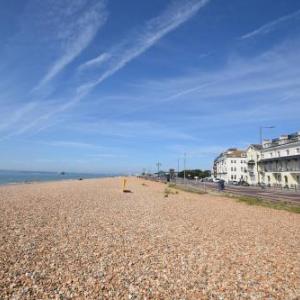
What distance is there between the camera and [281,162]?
2869 inches

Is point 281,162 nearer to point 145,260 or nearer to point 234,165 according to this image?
point 234,165

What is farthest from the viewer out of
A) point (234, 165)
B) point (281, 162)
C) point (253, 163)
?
point (234, 165)

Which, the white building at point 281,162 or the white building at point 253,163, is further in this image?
the white building at point 253,163

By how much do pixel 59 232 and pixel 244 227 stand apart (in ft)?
27.0

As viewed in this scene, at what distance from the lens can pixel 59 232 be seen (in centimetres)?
1235

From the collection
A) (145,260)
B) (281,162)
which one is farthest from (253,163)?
(145,260)

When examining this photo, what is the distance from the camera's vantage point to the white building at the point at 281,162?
67000 millimetres

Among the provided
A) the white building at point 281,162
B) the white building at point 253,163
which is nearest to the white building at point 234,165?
the white building at point 253,163

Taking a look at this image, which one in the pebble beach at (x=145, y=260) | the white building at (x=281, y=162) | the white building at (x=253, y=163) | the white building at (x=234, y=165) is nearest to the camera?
the pebble beach at (x=145, y=260)

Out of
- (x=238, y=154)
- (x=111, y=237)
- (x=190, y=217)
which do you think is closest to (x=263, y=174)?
(x=238, y=154)

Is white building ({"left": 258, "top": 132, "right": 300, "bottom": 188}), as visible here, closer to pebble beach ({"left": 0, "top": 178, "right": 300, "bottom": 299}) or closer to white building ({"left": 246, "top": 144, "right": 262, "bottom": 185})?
white building ({"left": 246, "top": 144, "right": 262, "bottom": 185})

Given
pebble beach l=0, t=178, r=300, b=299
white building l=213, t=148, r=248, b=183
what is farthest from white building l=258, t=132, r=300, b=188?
pebble beach l=0, t=178, r=300, b=299

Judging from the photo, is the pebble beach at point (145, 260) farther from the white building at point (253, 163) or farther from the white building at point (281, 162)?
the white building at point (253, 163)

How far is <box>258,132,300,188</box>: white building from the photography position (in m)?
67.0
